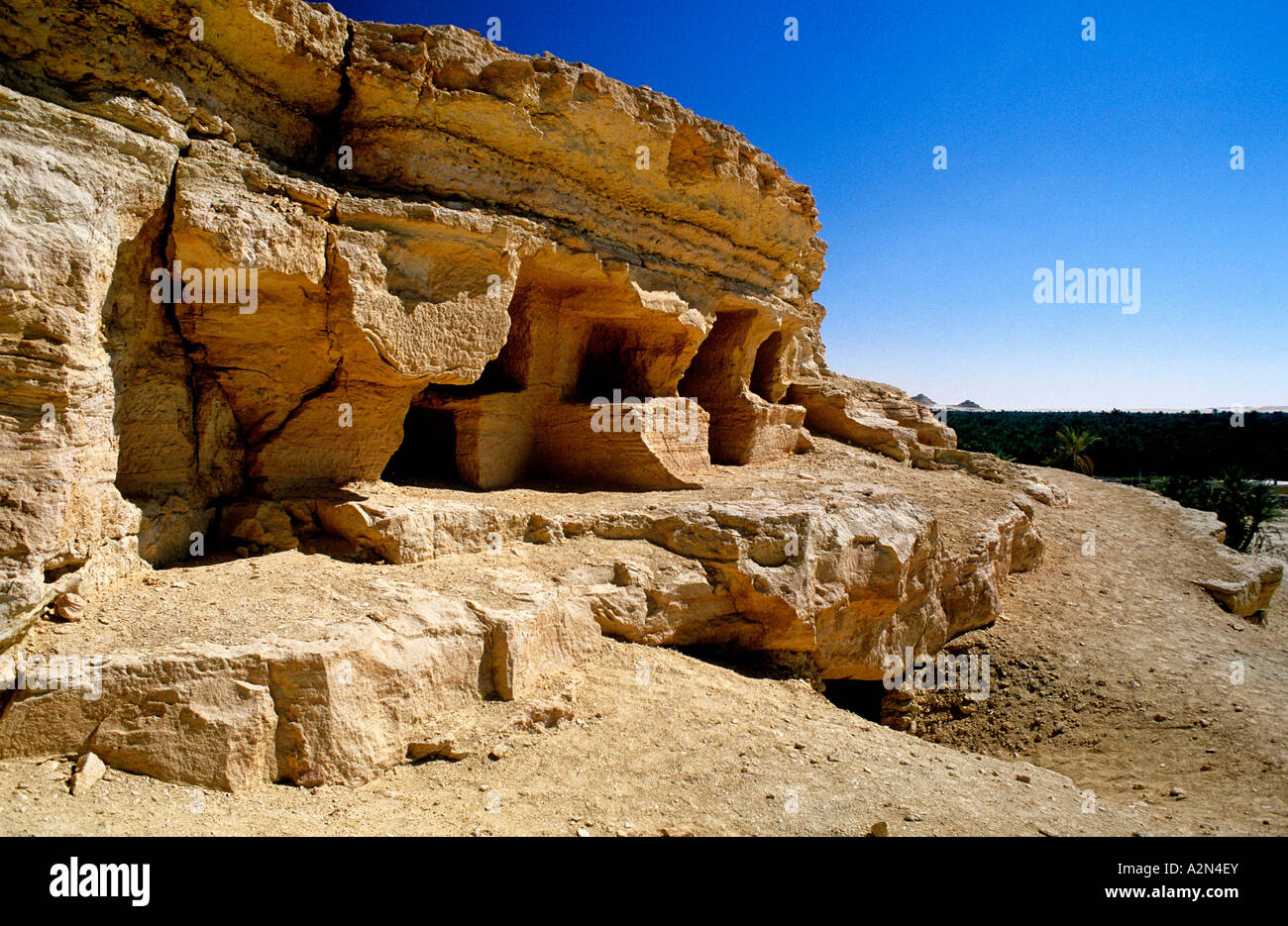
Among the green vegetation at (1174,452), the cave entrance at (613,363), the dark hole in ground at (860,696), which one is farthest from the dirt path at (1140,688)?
the green vegetation at (1174,452)

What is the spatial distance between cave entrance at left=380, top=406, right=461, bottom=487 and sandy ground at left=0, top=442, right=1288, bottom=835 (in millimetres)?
1103

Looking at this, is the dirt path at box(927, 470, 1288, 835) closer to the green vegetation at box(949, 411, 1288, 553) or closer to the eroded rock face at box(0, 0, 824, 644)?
the eroded rock face at box(0, 0, 824, 644)

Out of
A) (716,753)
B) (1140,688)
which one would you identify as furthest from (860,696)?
(716,753)

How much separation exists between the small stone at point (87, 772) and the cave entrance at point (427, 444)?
4325mm

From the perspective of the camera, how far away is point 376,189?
586cm

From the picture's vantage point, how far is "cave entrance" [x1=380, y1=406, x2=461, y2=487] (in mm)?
7566

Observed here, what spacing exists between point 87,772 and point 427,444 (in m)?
4.93

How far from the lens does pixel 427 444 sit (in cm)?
785

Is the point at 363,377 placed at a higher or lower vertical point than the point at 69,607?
higher

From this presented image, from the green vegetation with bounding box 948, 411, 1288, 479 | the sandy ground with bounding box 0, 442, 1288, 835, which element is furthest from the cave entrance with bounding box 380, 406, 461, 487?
the green vegetation with bounding box 948, 411, 1288, 479

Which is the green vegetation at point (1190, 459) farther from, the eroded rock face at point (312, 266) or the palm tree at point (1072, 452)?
the eroded rock face at point (312, 266)

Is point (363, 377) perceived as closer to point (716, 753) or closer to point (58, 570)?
point (58, 570)

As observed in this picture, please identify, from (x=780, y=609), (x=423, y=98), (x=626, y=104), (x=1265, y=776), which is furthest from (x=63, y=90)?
(x=1265, y=776)

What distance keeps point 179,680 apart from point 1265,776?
8217 millimetres
